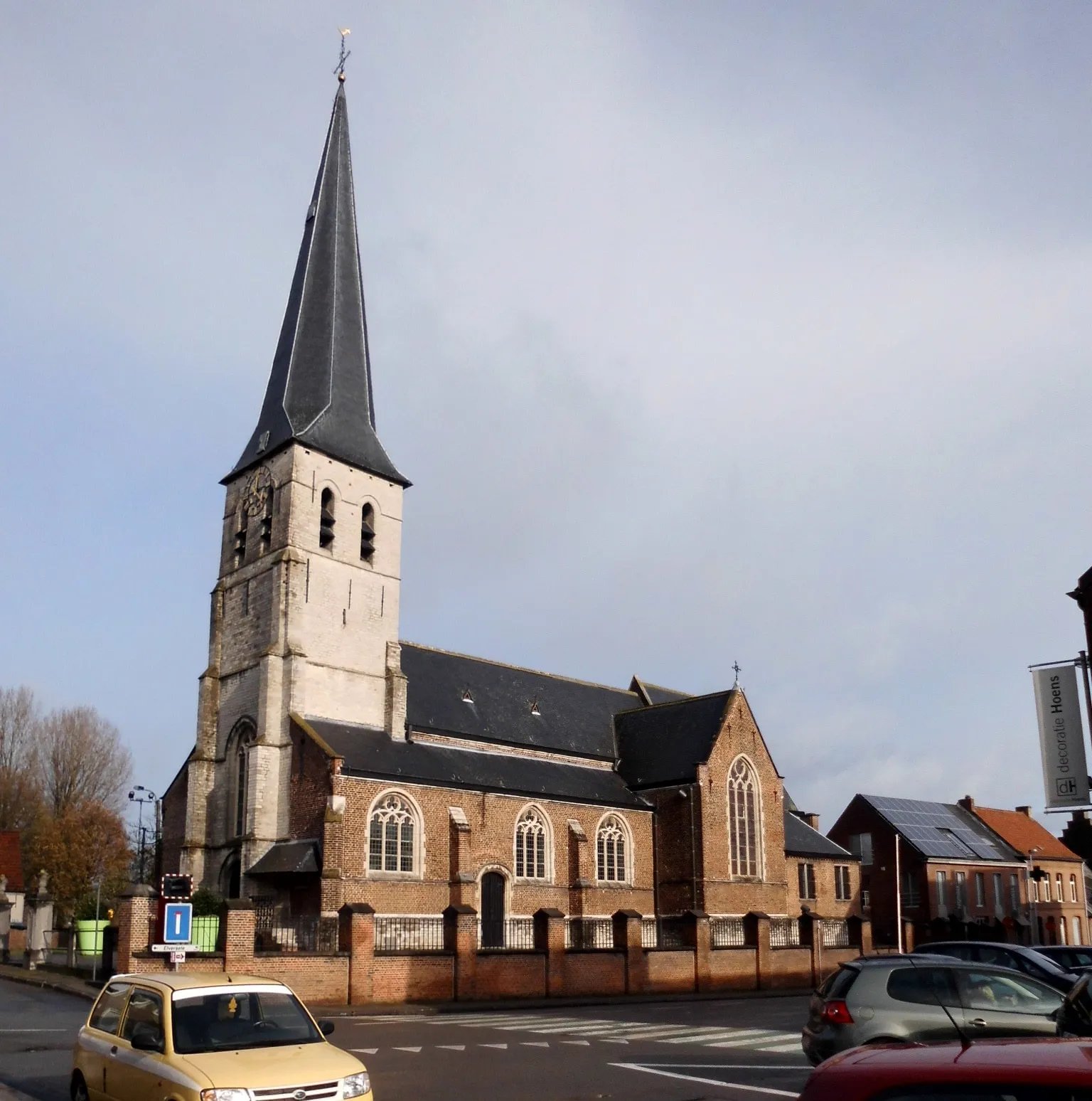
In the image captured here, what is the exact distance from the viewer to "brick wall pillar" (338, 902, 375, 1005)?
26359 mm

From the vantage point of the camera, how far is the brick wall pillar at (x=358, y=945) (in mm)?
26359

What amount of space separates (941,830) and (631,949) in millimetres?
34323

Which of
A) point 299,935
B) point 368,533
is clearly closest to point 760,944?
point 299,935

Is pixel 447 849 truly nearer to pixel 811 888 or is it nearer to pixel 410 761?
pixel 410 761

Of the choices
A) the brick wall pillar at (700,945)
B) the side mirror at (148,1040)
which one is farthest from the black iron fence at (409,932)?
the side mirror at (148,1040)

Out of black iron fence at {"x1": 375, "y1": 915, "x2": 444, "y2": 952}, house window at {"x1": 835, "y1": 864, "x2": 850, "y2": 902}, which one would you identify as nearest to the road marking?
black iron fence at {"x1": 375, "y1": 915, "x2": 444, "y2": 952}

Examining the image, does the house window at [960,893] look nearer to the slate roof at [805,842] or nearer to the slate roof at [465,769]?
the slate roof at [805,842]

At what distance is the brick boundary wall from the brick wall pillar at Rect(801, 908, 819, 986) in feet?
0.13

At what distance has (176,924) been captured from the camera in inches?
792

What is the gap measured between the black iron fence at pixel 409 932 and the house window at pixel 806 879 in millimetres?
20304

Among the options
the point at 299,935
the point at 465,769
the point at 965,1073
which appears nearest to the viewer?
the point at 965,1073

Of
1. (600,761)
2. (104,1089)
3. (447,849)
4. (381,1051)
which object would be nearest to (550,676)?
(600,761)

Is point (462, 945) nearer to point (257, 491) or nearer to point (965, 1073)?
point (257, 491)

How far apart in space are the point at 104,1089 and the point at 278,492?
1160 inches
